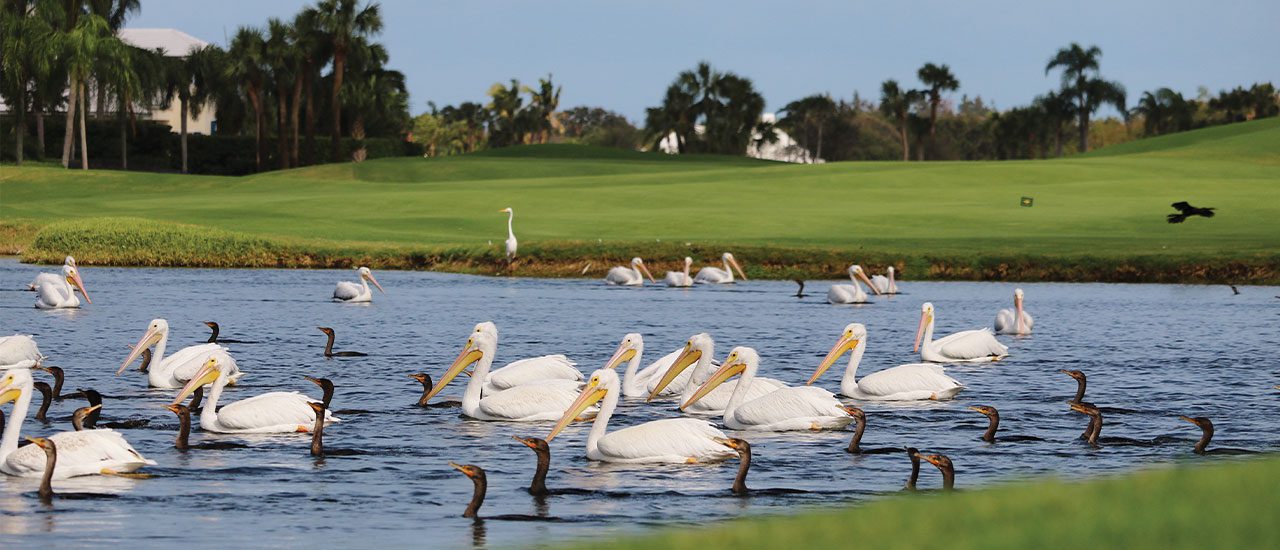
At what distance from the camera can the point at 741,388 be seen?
16734 millimetres

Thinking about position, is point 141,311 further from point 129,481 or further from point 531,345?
point 129,481

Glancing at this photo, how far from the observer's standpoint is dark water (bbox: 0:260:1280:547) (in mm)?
12102

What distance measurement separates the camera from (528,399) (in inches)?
674

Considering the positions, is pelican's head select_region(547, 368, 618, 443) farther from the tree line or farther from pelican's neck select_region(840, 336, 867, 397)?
the tree line

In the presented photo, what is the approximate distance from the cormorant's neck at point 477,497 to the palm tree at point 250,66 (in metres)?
80.8

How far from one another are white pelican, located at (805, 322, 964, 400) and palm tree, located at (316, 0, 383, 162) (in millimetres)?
77638

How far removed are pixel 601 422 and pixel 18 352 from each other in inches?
371

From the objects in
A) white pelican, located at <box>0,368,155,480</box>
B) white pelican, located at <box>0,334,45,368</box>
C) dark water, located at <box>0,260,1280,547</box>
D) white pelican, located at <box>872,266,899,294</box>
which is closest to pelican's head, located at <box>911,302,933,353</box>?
dark water, located at <box>0,260,1280,547</box>

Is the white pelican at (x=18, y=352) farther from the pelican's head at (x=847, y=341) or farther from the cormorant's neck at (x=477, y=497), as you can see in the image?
the cormorant's neck at (x=477, y=497)

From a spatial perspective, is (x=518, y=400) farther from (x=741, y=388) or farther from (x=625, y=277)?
(x=625, y=277)

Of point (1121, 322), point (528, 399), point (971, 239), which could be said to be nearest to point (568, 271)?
point (971, 239)

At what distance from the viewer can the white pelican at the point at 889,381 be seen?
18.8 meters

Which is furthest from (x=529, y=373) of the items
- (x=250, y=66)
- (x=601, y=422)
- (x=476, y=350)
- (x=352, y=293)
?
(x=250, y=66)

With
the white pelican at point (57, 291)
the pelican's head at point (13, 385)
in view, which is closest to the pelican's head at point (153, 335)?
the pelican's head at point (13, 385)
